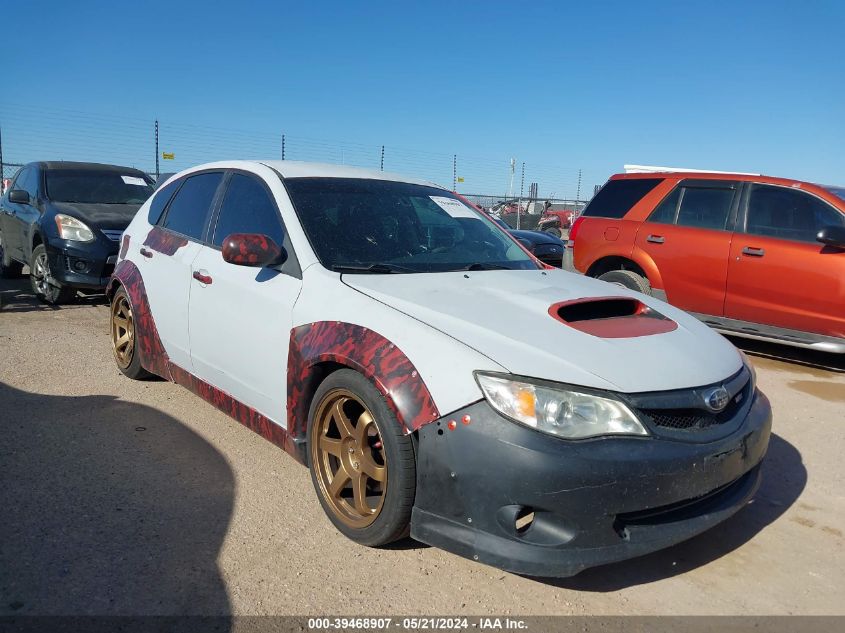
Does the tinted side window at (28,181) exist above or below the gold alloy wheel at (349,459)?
above

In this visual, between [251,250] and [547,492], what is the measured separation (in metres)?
1.77

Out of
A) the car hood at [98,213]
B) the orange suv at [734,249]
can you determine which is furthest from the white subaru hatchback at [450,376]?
the car hood at [98,213]

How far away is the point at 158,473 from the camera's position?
353 centimetres

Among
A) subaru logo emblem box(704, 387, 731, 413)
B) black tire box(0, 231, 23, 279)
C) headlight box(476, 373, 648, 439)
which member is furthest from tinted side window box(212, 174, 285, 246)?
black tire box(0, 231, 23, 279)

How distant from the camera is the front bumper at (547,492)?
2.31m

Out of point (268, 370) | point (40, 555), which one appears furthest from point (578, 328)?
point (40, 555)

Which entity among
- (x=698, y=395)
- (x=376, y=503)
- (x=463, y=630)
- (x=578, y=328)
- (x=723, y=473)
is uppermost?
(x=578, y=328)

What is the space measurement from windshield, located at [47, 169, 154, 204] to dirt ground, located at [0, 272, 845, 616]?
14.6 feet

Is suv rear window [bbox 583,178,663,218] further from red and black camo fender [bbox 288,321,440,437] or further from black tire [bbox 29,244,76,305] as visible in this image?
black tire [bbox 29,244,76,305]

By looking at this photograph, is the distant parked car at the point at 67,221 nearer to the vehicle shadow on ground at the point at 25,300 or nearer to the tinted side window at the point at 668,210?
the vehicle shadow on ground at the point at 25,300

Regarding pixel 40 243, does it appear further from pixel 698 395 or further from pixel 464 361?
pixel 698 395

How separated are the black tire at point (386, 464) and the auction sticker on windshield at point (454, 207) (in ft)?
5.11

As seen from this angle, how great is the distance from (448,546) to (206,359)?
1.94m

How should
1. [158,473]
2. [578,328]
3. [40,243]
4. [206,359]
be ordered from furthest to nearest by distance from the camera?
1. [40,243]
2. [206,359]
3. [158,473]
4. [578,328]
